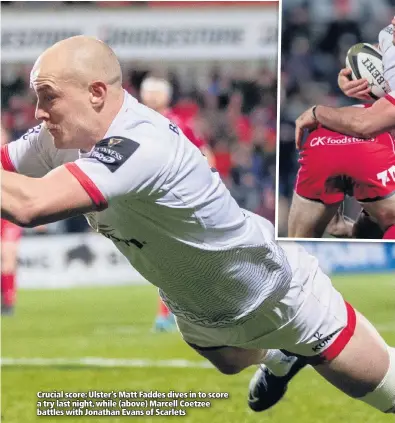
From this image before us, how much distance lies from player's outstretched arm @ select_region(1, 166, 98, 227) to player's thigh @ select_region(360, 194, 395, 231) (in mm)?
2346

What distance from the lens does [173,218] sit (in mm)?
2607

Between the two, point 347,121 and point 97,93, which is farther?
point 347,121

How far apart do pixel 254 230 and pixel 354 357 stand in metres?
0.66

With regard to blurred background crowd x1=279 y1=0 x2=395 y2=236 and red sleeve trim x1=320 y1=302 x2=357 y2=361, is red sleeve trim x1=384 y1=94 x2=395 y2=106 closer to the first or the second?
blurred background crowd x1=279 y1=0 x2=395 y2=236

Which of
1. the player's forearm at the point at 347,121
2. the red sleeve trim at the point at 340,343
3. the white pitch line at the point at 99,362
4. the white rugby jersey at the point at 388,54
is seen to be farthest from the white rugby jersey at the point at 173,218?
the white pitch line at the point at 99,362

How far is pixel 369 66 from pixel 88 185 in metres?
2.33

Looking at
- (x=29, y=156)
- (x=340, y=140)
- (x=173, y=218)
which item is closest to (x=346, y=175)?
(x=340, y=140)

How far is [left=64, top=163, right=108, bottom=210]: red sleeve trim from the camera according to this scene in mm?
2258

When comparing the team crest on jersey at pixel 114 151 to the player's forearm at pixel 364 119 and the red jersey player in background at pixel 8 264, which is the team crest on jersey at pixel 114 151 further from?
the red jersey player in background at pixel 8 264

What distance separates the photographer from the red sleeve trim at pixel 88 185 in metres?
2.26

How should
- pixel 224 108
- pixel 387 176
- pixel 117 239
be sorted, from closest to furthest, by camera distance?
pixel 117 239
pixel 387 176
pixel 224 108

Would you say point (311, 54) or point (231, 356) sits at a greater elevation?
point (311, 54)

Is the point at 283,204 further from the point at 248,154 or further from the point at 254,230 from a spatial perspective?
the point at 248,154

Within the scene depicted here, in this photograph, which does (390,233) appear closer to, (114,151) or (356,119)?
(356,119)
